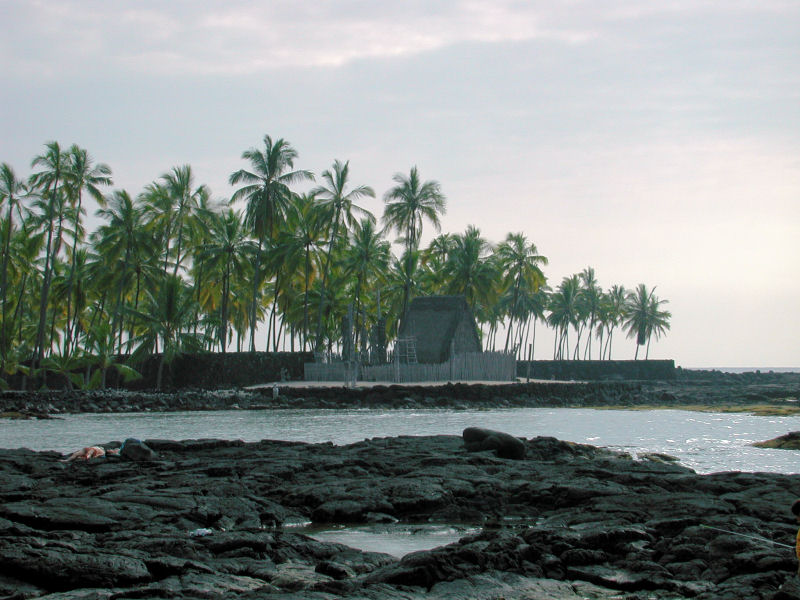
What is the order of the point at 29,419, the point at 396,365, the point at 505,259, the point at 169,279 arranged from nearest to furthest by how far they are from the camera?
the point at 29,419 < the point at 396,365 < the point at 169,279 < the point at 505,259

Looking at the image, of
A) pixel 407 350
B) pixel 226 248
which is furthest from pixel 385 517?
pixel 226 248

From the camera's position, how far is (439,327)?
155ft

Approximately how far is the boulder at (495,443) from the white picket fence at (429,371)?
25038 mm

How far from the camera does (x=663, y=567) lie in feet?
24.6

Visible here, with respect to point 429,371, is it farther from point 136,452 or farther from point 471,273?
point 136,452

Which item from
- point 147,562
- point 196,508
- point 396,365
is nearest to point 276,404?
point 396,365

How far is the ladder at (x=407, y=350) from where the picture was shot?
1788 inches

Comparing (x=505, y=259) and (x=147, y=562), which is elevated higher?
(x=505, y=259)

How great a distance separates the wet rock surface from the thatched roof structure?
102ft

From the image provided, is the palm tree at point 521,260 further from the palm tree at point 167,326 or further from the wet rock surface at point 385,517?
the wet rock surface at point 385,517

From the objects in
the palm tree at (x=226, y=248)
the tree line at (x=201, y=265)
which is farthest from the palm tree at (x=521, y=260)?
the palm tree at (x=226, y=248)

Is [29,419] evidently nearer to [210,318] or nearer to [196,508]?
[196,508]

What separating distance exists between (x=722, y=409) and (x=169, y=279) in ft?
86.3

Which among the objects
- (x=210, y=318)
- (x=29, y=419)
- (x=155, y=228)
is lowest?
(x=29, y=419)
